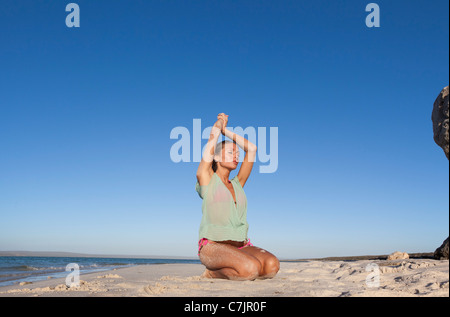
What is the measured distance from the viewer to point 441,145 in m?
7.17

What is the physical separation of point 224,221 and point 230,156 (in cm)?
95

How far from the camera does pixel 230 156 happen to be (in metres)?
5.26

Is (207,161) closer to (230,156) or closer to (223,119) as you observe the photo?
(230,156)

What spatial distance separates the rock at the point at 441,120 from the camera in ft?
22.6

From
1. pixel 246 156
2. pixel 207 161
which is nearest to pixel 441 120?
pixel 246 156

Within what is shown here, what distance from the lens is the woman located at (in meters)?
4.67

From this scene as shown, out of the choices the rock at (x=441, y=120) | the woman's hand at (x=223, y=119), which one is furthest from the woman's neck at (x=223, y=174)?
the rock at (x=441, y=120)

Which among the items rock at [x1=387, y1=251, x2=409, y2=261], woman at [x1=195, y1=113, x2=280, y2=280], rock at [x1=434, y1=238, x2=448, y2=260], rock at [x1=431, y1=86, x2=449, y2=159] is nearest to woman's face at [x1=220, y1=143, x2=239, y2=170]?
woman at [x1=195, y1=113, x2=280, y2=280]

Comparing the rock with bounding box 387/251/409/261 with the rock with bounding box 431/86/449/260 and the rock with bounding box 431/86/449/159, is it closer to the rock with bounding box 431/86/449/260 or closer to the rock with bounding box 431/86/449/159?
the rock with bounding box 431/86/449/260

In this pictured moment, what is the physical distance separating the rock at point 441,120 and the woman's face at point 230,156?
14.0 ft

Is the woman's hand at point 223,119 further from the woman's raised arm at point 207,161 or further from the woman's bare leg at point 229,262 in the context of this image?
the woman's bare leg at point 229,262

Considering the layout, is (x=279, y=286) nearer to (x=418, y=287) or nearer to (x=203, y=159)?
(x=418, y=287)

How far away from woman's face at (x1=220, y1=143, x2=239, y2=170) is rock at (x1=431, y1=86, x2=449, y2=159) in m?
4.28
